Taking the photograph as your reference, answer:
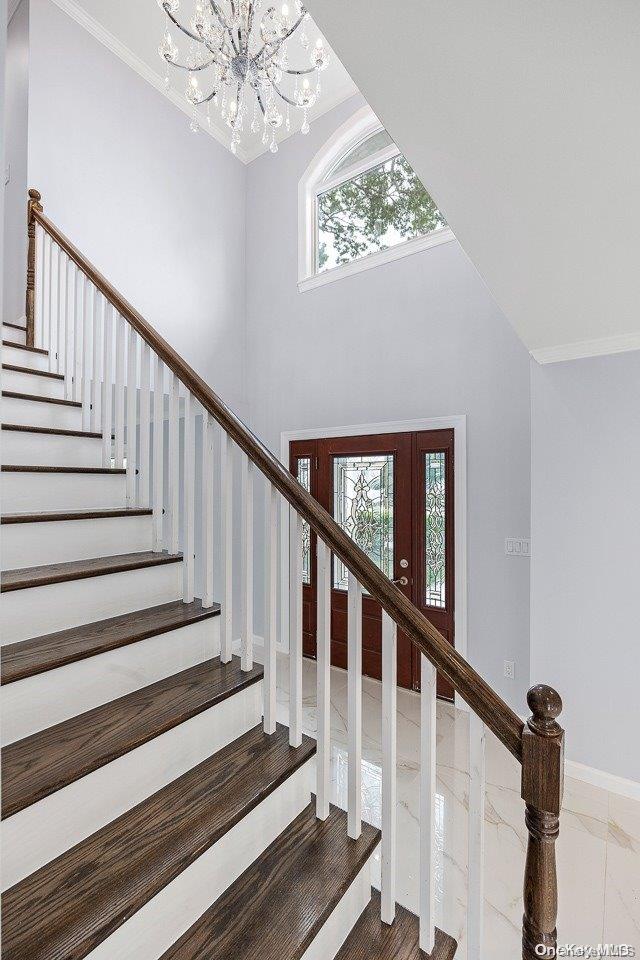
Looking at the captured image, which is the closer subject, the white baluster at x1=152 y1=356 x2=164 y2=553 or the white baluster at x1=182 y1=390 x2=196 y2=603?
the white baluster at x1=182 y1=390 x2=196 y2=603

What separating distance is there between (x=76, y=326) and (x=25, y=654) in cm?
193

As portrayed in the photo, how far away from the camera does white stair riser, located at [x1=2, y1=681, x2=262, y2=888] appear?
110 cm

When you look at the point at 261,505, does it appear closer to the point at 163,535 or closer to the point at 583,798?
the point at 163,535

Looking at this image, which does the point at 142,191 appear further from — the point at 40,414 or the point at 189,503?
the point at 189,503

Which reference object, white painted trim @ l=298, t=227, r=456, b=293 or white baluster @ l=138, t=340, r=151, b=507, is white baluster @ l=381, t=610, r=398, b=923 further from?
white painted trim @ l=298, t=227, r=456, b=293

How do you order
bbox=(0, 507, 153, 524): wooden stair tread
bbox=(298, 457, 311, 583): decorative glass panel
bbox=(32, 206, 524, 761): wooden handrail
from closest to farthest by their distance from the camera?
bbox=(32, 206, 524, 761): wooden handrail → bbox=(0, 507, 153, 524): wooden stair tread → bbox=(298, 457, 311, 583): decorative glass panel

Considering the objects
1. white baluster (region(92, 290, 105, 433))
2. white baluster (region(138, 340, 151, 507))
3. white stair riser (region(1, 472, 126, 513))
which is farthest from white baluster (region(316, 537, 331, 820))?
white baluster (region(92, 290, 105, 433))

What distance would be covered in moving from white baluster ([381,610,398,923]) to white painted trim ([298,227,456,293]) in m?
2.85

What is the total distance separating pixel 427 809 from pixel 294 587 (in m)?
0.73

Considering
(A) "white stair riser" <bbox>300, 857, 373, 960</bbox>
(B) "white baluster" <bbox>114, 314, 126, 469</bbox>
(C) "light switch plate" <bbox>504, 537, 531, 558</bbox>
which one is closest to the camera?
(A) "white stair riser" <bbox>300, 857, 373, 960</bbox>

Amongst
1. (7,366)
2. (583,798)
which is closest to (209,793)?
(583,798)

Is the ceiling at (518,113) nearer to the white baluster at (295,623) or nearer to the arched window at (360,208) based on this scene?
the white baluster at (295,623)

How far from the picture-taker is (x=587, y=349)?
2.37 metres

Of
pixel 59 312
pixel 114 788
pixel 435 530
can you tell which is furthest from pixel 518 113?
pixel 59 312
